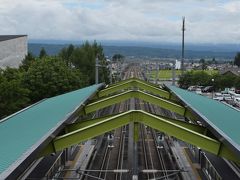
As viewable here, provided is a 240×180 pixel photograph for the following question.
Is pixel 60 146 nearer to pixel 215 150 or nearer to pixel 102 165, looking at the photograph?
pixel 215 150

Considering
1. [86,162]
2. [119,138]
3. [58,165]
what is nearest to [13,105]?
[119,138]

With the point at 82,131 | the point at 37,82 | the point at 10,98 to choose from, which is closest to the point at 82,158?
the point at 10,98

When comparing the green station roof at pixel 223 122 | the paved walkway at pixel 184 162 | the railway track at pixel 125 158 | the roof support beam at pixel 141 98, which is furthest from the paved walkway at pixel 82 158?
the green station roof at pixel 223 122

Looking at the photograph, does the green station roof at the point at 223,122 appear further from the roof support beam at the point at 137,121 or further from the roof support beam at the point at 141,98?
the roof support beam at the point at 141,98

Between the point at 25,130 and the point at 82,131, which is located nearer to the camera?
the point at 82,131

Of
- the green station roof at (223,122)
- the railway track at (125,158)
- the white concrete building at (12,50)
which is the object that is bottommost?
the railway track at (125,158)

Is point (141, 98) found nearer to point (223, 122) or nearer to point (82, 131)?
point (223, 122)
